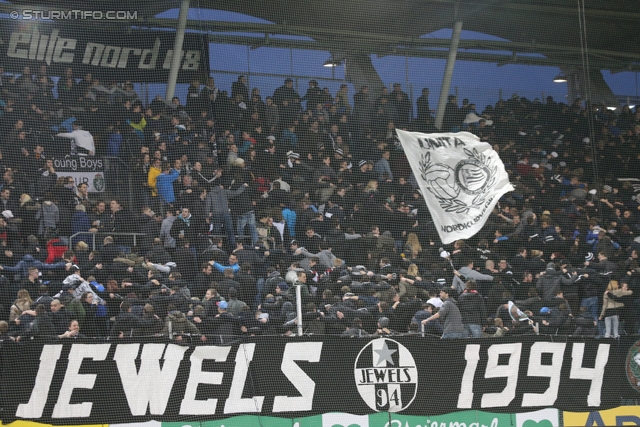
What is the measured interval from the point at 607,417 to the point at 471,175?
3621 mm

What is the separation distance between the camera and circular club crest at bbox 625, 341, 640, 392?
10.4 meters

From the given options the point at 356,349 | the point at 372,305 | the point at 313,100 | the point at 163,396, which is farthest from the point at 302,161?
the point at 163,396

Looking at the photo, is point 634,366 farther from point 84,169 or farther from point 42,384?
point 84,169

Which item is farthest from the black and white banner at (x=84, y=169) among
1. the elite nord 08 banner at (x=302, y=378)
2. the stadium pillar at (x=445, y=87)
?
the stadium pillar at (x=445, y=87)

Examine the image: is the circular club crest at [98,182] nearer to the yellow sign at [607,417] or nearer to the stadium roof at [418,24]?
the stadium roof at [418,24]

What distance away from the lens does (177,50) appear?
1296 cm

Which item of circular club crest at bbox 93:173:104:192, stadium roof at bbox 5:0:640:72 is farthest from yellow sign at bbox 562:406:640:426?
circular club crest at bbox 93:173:104:192

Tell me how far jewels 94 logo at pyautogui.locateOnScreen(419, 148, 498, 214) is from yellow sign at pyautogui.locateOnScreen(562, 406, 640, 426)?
3.09m

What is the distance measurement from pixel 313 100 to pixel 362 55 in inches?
46.8

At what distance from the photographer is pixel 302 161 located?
13312 millimetres

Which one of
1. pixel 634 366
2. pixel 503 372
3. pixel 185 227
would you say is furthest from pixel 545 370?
pixel 185 227

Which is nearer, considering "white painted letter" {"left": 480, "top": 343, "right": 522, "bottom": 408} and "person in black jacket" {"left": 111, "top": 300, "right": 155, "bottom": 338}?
"person in black jacket" {"left": 111, "top": 300, "right": 155, "bottom": 338}

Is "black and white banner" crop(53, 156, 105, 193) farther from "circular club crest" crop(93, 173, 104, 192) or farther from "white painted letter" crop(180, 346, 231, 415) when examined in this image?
"white painted letter" crop(180, 346, 231, 415)

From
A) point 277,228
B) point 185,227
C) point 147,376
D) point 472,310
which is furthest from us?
point 277,228
